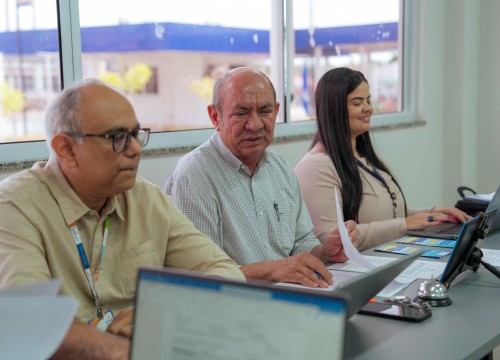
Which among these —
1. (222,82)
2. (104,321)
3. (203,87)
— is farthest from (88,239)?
(203,87)

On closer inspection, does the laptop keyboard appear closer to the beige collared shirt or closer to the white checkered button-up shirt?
the white checkered button-up shirt

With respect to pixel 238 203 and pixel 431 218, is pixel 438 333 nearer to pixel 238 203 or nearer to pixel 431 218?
pixel 238 203

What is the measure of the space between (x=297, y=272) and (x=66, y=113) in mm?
830

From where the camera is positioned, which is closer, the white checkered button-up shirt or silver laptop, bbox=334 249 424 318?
silver laptop, bbox=334 249 424 318

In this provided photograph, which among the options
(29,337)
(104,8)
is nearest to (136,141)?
(29,337)

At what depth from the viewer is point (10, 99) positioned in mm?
2768

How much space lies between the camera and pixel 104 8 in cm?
308

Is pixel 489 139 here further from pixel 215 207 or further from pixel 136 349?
pixel 136 349

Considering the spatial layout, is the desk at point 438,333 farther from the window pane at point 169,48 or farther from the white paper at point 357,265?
the window pane at point 169,48

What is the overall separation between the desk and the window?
5.09 feet

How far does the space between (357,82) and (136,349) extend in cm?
245

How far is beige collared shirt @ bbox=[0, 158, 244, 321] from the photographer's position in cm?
169

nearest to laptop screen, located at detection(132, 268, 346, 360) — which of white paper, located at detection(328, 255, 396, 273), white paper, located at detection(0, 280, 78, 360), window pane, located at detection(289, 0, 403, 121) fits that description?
white paper, located at detection(0, 280, 78, 360)

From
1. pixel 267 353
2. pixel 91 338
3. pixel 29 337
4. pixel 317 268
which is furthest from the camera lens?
pixel 317 268
